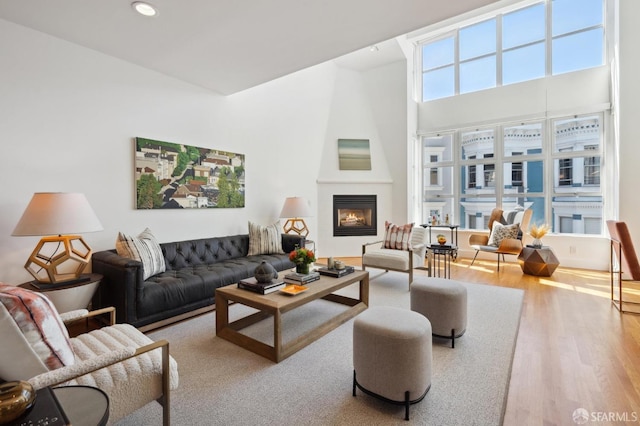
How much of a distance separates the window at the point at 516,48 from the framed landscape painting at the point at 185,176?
5.04 meters

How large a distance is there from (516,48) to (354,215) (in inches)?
185

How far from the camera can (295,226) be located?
5594 mm

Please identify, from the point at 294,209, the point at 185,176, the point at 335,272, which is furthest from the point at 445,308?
the point at 185,176

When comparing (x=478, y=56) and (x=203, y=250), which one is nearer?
(x=203, y=250)

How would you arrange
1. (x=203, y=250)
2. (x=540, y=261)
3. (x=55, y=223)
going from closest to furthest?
(x=55, y=223) < (x=203, y=250) < (x=540, y=261)

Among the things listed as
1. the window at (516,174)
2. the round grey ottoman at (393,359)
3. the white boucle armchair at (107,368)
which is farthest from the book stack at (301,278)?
the window at (516,174)

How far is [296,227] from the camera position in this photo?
559cm

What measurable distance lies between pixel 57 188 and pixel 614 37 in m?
7.83

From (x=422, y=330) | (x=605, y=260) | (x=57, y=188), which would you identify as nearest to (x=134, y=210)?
(x=57, y=188)

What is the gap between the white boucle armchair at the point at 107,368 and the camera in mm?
1162

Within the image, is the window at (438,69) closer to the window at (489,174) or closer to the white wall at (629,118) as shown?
the window at (489,174)

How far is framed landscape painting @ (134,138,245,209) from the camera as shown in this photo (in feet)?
11.6

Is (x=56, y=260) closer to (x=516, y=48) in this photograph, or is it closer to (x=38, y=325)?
(x=38, y=325)

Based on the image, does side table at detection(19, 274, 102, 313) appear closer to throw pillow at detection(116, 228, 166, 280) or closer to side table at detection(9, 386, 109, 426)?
throw pillow at detection(116, 228, 166, 280)
